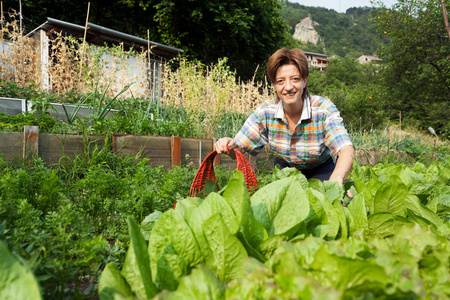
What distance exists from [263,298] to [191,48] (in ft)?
51.2

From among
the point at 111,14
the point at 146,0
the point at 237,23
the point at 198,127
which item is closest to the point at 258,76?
the point at 237,23

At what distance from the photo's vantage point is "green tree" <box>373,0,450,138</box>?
12.8m

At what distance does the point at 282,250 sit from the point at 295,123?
7.40 ft

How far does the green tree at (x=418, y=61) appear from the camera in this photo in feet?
42.1

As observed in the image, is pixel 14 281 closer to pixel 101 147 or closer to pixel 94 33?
pixel 101 147

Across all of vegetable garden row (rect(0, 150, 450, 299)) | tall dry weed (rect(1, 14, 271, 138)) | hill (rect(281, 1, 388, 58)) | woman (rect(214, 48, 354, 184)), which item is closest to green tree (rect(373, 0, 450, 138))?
tall dry weed (rect(1, 14, 271, 138))

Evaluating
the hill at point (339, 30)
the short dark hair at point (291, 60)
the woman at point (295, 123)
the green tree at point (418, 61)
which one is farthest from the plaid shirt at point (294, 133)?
the hill at point (339, 30)

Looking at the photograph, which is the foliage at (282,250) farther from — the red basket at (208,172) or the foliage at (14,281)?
the red basket at (208,172)

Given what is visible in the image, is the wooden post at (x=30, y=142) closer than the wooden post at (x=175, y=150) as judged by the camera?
Yes

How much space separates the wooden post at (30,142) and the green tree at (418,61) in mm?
14465

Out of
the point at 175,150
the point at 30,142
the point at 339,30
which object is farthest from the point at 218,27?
the point at 339,30

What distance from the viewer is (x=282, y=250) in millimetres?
519

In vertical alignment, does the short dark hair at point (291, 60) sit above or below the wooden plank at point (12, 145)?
above

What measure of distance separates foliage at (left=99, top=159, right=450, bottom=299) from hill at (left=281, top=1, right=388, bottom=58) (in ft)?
238
